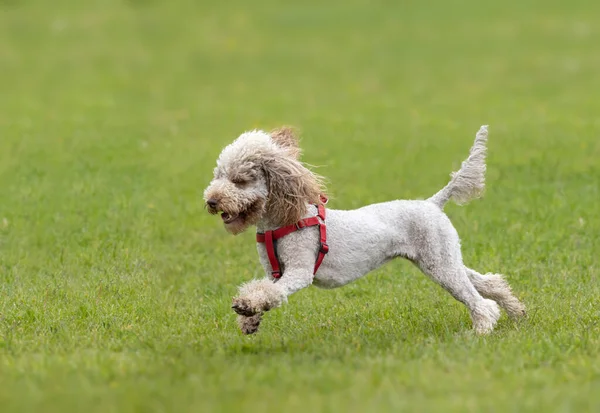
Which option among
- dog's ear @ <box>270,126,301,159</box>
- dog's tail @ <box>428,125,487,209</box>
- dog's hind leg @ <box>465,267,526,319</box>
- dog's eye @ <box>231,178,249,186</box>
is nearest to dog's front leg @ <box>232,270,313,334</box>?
dog's eye @ <box>231,178,249,186</box>

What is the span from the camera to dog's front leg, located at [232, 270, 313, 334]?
6.65 m

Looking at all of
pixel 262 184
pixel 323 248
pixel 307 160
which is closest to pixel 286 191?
pixel 262 184

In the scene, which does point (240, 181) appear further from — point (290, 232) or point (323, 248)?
point (323, 248)

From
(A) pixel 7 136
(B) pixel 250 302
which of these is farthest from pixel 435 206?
(A) pixel 7 136

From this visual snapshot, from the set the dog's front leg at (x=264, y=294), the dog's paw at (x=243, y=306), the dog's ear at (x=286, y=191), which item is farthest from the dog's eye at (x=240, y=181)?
the dog's paw at (x=243, y=306)

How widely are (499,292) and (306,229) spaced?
2.12 metres

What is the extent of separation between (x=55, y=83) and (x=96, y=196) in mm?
12533

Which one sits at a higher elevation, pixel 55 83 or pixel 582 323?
pixel 55 83

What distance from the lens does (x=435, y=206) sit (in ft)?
26.6

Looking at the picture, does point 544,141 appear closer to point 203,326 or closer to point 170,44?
point 203,326

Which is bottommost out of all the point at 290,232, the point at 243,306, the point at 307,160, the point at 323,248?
the point at 243,306

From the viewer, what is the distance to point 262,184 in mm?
7344

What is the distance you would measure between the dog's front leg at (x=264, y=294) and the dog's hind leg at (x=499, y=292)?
203 centimetres

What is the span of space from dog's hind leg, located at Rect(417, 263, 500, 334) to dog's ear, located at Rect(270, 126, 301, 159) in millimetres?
1513
